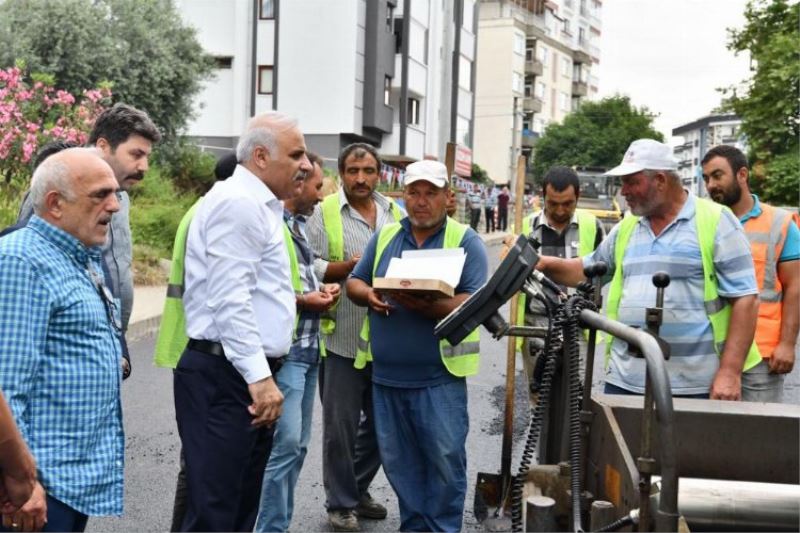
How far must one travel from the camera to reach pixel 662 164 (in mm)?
4566

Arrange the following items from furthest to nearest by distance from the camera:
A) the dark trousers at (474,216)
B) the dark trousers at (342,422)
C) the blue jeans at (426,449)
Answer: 1. the dark trousers at (474,216)
2. the dark trousers at (342,422)
3. the blue jeans at (426,449)

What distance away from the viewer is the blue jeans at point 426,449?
4727 mm

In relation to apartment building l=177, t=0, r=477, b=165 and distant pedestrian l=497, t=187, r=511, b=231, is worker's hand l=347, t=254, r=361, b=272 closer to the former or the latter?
apartment building l=177, t=0, r=477, b=165

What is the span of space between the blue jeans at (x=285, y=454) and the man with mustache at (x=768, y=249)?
229cm

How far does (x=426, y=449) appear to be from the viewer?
→ 15.7 feet

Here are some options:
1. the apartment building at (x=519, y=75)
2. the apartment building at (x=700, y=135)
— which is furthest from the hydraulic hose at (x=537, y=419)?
the apartment building at (x=700, y=135)

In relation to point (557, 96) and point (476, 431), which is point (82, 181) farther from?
point (557, 96)

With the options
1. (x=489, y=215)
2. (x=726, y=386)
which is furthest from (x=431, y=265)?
(x=489, y=215)

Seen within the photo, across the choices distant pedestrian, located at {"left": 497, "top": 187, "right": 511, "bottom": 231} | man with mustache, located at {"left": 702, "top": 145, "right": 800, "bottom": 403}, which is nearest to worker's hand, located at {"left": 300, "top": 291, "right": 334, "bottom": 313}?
man with mustache, located at {"left": 702, "top": 145, "right": 800, "bottom": 403}

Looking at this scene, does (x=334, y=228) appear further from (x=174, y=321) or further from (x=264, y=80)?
(x=264, y=80)

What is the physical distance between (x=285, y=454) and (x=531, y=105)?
7967 centimetres

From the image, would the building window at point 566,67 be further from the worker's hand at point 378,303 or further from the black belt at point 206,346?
the black belt at point 206,346

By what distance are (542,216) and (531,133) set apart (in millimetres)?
77754

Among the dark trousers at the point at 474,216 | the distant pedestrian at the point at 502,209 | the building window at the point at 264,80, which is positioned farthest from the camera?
the distant pedestrian at the point at 502,209
